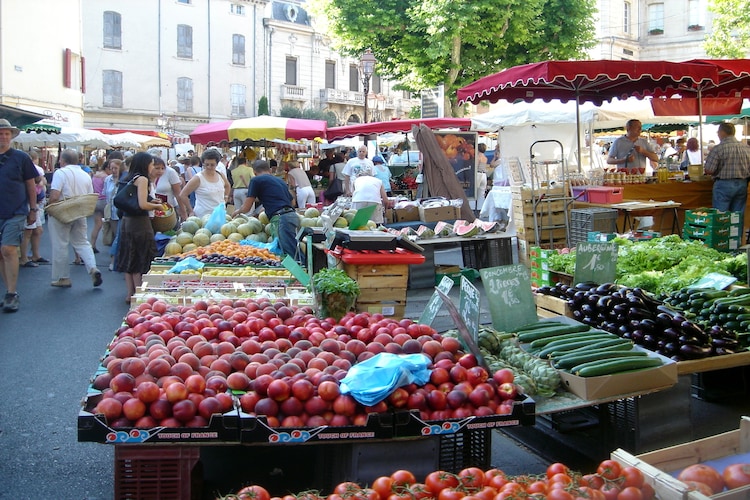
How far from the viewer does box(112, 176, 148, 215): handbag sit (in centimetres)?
810

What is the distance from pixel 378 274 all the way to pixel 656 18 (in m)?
52.9

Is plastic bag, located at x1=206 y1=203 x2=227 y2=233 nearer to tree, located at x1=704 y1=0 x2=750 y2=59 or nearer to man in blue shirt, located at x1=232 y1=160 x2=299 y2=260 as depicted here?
man in blue shirt, located at x1=232 y1=160 x2=299 y2=260

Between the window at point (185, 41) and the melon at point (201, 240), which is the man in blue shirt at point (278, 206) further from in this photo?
the window at point (185, 41)

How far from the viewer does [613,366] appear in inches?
167

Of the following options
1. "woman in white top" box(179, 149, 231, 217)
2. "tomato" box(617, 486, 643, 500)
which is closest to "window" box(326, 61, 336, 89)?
"woman in white top" box(179, 149, 231, 217)

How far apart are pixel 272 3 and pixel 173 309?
5087 centimetres

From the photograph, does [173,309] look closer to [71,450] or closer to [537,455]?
[71,450]

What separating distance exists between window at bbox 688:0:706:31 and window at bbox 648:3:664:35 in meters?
2.06

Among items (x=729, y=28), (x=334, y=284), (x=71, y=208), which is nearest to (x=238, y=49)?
(x=729, y=28)

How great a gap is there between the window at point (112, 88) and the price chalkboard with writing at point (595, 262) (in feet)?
147

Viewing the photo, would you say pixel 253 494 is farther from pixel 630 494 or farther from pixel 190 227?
pixel 190 227

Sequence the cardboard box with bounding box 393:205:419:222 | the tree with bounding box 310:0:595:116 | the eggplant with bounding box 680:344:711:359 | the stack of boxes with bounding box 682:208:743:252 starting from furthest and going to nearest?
the tree with bounding box 310:0:595:116 → the cardboard box with bounding box 393:205:419:222 → the stack of boxes with bounding box 682:208:743:252 → the eggplant with bounding box 680:344:711:359

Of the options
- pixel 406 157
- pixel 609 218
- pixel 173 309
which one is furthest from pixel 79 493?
pixel 406 157

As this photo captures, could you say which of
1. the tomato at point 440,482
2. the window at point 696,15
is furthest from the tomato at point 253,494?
the window at point 696,15
